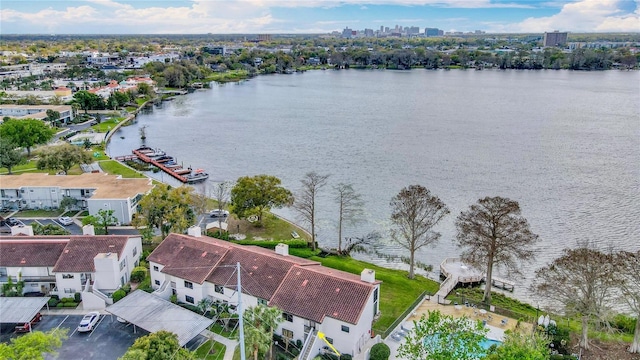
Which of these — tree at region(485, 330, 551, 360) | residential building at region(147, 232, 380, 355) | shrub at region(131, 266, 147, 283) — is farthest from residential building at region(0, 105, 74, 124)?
tree at region(485, 330, 551, 360)

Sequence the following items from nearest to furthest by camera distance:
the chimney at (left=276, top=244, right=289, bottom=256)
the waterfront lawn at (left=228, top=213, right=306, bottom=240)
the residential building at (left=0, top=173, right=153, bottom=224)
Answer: the chimney at (left=276, top=244, right=289, bottom=256) → the waterfront lawn at (left=228, top=213, right=306, bottom=240) → the residential building at (left=0, top=173, right=153, bottom=224)

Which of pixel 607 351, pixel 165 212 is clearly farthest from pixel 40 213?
pixel 607 351

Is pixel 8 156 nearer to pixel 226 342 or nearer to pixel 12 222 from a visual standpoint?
pixel 12 222

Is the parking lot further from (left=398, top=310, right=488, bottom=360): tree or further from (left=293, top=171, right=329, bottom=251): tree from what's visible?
(left=293, top=171, right=329, bottom=251): tree

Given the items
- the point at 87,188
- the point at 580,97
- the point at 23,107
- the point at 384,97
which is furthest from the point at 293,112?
the point at 580,97

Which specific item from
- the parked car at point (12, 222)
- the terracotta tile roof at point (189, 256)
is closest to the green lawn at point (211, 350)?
the terracotta tile roof at point (189, 256)

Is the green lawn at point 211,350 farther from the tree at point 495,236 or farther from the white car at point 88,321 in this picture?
the tree at point 495,236
